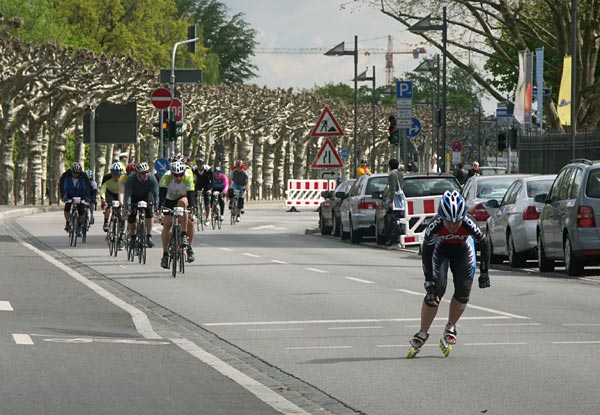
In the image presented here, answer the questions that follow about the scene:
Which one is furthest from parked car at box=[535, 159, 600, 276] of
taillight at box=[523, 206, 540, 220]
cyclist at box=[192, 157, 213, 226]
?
cyclist at box=[192, 157, 213, 226]

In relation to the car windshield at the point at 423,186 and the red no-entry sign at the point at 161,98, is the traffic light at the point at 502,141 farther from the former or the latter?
the car windshield at the point at 423,186

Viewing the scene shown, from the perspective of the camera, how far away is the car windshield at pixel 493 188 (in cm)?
3048

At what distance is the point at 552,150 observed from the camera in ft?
150

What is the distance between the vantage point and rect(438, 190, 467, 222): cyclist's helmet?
1255cm

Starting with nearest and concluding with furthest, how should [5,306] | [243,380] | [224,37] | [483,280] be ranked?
[243,380], [483,280], [5,306], [224,37]

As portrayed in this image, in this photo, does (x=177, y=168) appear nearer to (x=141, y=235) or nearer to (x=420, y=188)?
(x=141, y=235)

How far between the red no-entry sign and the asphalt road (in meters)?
19.7

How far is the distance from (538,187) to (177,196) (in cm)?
659

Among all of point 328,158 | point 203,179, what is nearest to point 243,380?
point 203,179

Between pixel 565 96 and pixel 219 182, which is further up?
pixel 565 96

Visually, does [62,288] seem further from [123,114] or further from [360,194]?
[123,114]

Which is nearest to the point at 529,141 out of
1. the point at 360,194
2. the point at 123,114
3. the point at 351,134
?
the point at 360,194

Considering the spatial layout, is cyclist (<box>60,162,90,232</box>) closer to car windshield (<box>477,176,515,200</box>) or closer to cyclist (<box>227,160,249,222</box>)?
car windshield (<box>477,176,515,200</box>)

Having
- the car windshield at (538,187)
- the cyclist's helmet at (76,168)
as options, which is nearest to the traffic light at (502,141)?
the cyclist's helmet at (76,168)
